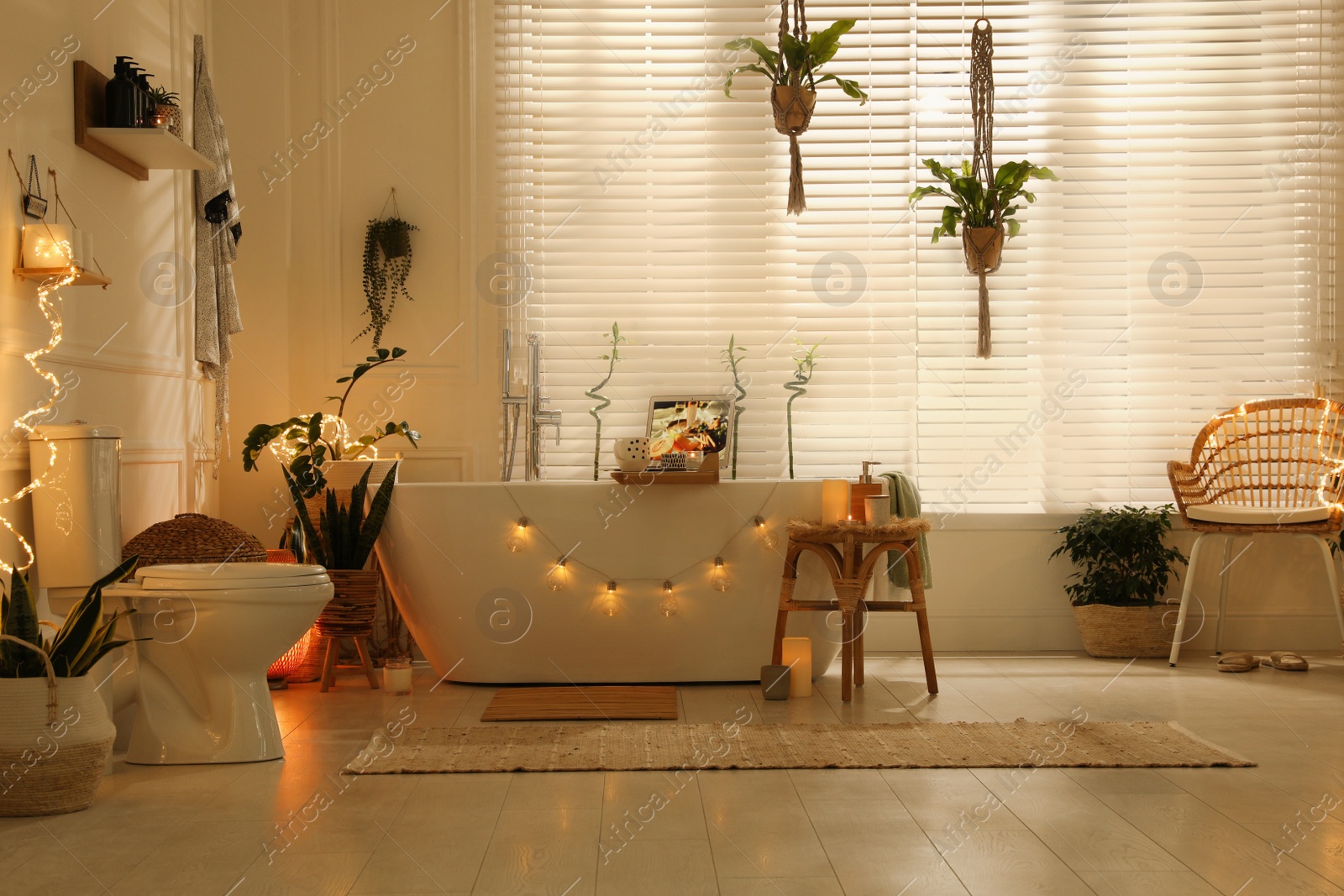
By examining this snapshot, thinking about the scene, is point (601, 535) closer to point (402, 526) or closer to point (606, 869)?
point (402, 526)

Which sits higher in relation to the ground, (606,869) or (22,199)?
(22,199)

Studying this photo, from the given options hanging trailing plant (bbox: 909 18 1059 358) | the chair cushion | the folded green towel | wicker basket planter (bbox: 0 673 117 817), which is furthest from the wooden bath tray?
the chair cushion

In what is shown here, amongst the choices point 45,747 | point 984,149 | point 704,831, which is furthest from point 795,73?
point 45,747

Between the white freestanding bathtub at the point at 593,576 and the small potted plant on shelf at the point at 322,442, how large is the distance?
439 mm

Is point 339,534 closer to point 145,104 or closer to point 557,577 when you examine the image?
point 557,577

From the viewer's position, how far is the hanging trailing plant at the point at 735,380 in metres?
4.40

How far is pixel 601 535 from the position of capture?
3.55 m

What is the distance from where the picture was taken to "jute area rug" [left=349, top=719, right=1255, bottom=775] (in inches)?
103

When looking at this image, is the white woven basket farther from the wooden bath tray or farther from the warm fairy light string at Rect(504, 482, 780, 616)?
the wooden bath tray

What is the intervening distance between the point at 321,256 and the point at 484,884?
3.15 metres

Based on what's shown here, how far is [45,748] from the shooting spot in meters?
2.25

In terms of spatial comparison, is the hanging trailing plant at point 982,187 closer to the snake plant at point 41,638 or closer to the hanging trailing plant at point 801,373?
the hanging trailing plant at point 801,373

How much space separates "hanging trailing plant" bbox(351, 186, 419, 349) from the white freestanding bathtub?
1.10 meters

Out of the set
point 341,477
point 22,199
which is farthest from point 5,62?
point 341,477
